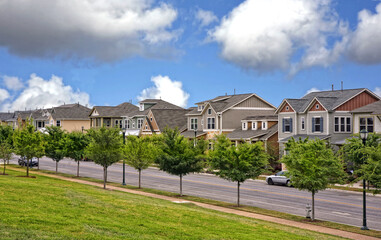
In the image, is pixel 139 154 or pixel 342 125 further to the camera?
pixel 342 125

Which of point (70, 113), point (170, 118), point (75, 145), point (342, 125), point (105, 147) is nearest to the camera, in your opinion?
point (105, 147)

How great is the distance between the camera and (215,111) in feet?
230

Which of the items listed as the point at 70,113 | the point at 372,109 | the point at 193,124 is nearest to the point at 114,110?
the point at 70,113

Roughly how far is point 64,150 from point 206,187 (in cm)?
1906

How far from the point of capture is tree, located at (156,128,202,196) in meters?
36.3

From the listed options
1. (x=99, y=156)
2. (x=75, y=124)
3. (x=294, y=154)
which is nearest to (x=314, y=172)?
(x=294, y=154)

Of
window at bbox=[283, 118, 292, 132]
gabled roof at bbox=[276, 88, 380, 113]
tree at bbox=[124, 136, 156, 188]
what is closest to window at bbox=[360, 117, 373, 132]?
→ gabled roof at bbox=[276, 88, 380, 113]

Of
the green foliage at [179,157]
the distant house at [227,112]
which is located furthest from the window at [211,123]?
the green foliage at [179,157]

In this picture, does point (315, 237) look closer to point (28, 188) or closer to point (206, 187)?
point (28, 188)

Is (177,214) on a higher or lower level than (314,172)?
lower

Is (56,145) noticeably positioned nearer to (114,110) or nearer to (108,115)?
(108,115)

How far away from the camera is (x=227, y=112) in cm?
6975

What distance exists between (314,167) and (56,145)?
117 ft

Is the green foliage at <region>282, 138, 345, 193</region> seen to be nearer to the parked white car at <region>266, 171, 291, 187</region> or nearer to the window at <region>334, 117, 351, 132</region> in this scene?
the parked white car at <region>266, 171, 291, 187</region>
